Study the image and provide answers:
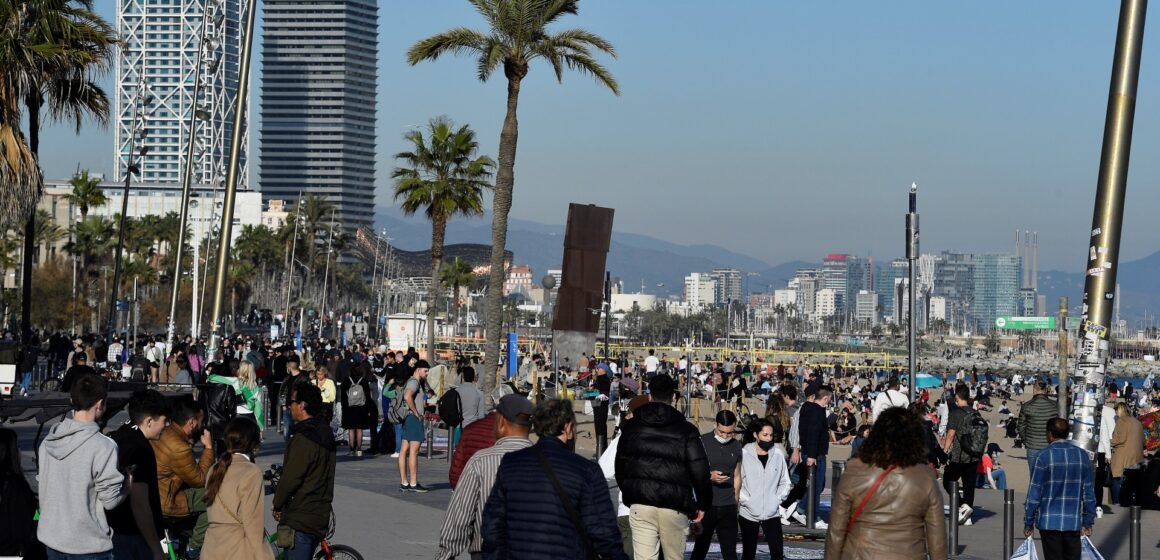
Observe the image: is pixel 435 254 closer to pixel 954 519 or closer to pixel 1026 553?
pixel 954 519

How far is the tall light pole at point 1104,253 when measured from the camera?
13695mm

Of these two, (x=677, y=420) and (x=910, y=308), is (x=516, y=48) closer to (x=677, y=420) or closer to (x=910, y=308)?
(x=910, y=308)

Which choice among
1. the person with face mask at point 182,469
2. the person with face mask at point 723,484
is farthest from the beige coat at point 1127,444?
the person with face mask at point 182,469

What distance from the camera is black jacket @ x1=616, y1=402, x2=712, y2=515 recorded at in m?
9.12

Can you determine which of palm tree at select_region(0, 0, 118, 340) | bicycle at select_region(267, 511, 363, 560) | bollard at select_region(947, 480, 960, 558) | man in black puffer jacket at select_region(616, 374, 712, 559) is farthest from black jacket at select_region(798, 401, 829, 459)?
palm tree at select_region(0, 0, 118, 340)

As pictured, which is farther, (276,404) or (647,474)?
(276,404)

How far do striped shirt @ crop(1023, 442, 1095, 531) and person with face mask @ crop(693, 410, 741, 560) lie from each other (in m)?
2.19

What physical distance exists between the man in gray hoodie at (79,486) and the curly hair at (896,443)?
3797 mm

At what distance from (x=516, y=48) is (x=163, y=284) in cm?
8907

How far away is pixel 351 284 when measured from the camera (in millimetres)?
184000

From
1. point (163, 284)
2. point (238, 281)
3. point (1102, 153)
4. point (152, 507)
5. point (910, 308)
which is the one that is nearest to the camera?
point (152, 507)

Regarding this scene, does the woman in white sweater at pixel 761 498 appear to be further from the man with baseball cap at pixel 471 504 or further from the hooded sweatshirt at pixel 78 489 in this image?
the hooded sweatshirt at pixel 78 489

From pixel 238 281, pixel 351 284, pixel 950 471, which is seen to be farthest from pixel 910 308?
pixel 351 284

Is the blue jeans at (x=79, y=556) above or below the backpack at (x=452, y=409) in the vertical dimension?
below
